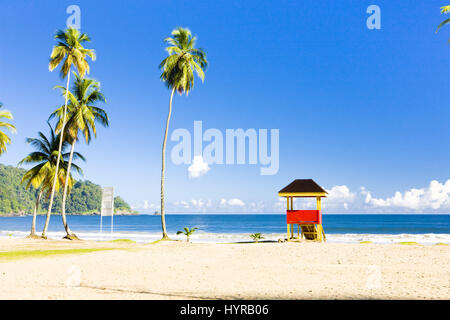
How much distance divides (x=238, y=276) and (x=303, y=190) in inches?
585

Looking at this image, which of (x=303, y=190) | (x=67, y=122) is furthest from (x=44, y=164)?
(x=303, y=190)

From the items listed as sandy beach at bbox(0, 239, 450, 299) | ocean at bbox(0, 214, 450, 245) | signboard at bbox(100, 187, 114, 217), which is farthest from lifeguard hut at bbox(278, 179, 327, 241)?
ocean at bbox(0, 214, 450, 245)

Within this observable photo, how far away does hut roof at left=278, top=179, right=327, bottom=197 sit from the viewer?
24.7 metres

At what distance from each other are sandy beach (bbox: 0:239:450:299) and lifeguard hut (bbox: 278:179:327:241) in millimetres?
6703

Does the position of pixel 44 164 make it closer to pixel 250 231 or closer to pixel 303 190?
pixel 303 190

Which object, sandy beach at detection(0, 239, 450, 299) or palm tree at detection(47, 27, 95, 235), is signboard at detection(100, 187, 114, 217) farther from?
sandy beach at detection(0, 239, 450, 299)

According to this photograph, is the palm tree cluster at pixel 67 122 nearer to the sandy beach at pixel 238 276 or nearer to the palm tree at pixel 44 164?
the palm tree at pixel 44 164

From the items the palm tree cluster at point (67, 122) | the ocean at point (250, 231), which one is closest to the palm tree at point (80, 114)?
the palm tree cluster at point (67, 122)

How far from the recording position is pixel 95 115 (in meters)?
30.8

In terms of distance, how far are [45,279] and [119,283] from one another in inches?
86.8

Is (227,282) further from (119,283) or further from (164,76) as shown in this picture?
(164,76)

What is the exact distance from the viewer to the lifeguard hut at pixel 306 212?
2459 cm

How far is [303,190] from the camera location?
82.1 ft
